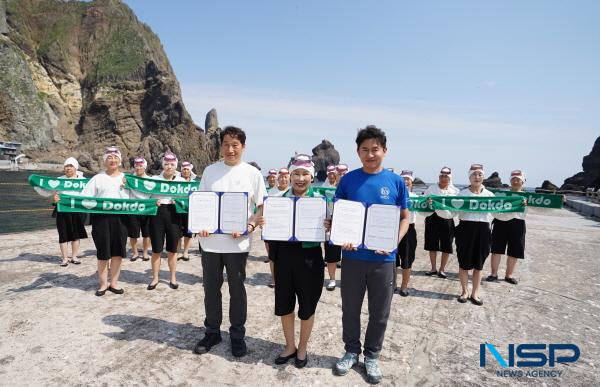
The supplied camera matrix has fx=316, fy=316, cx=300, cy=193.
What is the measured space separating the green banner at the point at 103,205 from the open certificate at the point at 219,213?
2.72 meters

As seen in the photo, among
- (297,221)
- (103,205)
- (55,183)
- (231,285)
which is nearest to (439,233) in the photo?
(297,221)

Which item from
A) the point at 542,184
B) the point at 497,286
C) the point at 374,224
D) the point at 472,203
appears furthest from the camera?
the point at 542,184

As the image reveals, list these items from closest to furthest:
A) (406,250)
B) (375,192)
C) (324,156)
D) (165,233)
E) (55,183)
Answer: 1. (375,192)
2. (406,250)
3. (165,233)
4. (55,183)
5. (324,156)

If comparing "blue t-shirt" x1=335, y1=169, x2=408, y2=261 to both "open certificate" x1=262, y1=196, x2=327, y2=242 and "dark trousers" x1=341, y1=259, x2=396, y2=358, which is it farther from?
"open certificate" x1=262, y1=196, x2=327, y2=242

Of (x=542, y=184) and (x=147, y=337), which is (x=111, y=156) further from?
(x=542, y=184)

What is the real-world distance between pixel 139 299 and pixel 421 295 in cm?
526

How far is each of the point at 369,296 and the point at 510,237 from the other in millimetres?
5359

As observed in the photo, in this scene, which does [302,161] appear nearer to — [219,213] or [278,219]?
[278,219]

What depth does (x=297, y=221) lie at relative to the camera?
3.46 meters

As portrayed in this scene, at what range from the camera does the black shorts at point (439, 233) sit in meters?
7.27

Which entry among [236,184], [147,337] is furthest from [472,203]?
[147,337]

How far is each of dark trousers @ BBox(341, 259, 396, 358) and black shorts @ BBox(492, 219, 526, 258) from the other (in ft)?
16.6

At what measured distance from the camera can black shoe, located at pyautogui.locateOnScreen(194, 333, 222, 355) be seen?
3855mm

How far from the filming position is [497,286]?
6.87 meters
